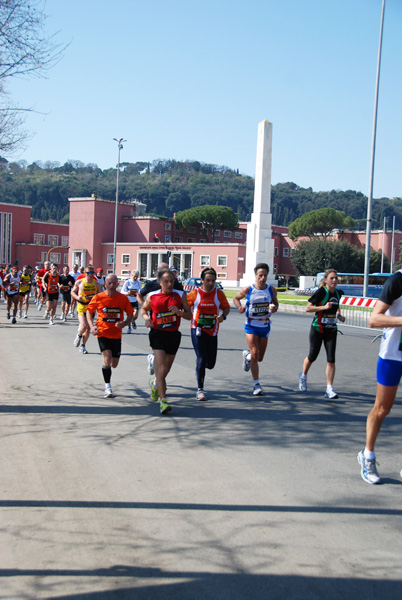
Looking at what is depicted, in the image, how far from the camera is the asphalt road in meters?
3.27

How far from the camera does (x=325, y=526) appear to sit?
3943mm

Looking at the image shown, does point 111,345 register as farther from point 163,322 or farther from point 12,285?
point 12,285

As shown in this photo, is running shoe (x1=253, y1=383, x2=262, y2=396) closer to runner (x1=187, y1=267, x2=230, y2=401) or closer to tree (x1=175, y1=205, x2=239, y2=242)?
runner (x1=187, y1=267, x2=230, y2=401)

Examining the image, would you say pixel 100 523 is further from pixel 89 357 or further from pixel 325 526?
pixel 89 357

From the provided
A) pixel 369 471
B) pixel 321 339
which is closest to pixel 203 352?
pixel 321 339

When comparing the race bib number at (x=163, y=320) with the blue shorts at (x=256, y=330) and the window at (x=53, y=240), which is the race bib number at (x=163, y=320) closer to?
the blue shorts at (x=256, y=330)

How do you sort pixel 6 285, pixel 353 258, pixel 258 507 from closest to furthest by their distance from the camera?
pixel 258 507 < pixel 6 285 < pixel 353 258

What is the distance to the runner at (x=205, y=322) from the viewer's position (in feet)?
26.8

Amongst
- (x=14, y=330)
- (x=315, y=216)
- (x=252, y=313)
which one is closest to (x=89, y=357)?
(x=252, y=313)

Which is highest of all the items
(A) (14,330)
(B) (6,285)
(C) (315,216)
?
(C) (315,216)

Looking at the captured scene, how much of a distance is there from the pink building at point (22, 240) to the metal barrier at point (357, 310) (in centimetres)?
6134

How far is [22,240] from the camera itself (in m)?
85.9

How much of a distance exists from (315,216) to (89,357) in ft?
273

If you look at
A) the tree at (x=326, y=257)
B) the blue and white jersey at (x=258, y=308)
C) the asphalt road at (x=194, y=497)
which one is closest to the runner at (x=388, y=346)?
the asphalt road at (x=194, y=497)
